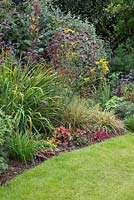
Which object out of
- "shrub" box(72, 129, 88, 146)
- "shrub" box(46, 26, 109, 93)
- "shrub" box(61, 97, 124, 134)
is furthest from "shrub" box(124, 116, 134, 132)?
"shrub" box(46, 26, 109, 93)

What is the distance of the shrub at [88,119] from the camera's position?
22.8 feet

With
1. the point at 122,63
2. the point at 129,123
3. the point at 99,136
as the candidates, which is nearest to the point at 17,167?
the point at 99,136

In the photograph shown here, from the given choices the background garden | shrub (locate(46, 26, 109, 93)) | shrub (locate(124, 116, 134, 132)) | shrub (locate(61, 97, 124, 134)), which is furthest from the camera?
shrub (locate(46, 26, 109, 93))

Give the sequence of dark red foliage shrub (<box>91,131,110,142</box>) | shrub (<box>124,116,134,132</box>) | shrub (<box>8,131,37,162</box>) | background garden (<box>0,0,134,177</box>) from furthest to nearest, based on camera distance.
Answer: shrub (<box>124,116,134,132</box>)
dark red foliage shrub (<box>91,131,110,142</box>)
background garden (<box>0,0,134,177</box>)
shrub (<box>8,131,37,162</box>)

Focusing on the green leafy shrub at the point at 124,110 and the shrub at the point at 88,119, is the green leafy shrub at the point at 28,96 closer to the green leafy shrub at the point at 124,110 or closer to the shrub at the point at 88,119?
the shrub at the point at 88,119

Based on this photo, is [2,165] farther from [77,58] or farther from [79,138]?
[77,58]

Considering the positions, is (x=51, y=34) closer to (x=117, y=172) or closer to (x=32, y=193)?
(x=117, y=172)

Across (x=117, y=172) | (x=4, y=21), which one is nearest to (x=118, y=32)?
(x=4, y=21)

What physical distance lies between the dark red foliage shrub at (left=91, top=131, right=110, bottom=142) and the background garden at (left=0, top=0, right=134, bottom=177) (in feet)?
0.05

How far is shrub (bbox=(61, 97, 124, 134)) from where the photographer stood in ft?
22.8

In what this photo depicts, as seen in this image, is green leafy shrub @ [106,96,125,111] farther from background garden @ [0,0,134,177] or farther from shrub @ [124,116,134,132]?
shrub @ [124,116,134,132]

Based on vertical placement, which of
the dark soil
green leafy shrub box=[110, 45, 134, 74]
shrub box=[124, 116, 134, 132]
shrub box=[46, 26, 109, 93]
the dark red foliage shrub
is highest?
shrub box=[46, 26, 109, 93]

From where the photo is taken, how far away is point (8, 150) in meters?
5.57

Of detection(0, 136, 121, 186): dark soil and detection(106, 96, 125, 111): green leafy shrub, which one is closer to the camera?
detection(0, 136, 121, 186): dark soil
